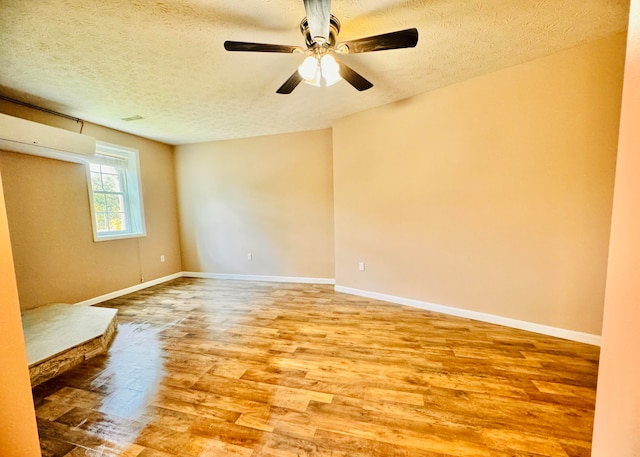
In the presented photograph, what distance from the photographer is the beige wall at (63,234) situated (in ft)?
9.06

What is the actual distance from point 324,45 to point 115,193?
13.7 ft

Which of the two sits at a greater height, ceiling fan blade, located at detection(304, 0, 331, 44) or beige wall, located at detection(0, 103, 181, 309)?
ceiling fan blade, located at detection(304, 0, 331, 44)

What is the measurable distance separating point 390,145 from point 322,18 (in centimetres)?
202

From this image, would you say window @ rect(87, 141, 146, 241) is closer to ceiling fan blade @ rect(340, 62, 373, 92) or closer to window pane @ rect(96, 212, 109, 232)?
window pane @ rect(96, 212, 109, 232)

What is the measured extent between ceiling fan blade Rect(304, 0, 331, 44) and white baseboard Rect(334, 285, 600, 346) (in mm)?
2949

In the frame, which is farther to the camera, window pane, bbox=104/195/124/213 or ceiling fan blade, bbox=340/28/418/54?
window pane, bbox=104/195/124/213

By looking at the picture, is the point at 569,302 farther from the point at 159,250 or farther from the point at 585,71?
the point at 159,250

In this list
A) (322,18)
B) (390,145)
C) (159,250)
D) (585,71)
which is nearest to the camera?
(322,18)

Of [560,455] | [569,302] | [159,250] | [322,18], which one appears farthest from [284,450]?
[159,250]

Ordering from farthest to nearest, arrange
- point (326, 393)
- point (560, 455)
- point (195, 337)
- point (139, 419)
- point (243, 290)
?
point (243, 290) → point (195, 337) → point (326, 393) → point (139, 419) → point (560, 455)

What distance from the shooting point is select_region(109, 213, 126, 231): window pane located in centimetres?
387

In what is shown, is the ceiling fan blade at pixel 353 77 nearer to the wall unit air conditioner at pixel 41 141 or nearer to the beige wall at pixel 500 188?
the beige wall at pixel 500 188

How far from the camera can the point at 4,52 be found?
6.11 ft

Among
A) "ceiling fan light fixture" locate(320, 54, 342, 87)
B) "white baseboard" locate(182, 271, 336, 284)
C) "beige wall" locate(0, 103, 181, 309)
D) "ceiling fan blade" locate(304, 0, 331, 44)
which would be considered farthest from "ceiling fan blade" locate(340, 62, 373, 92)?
"beige wall" locate(0, 103, 181, 309)
